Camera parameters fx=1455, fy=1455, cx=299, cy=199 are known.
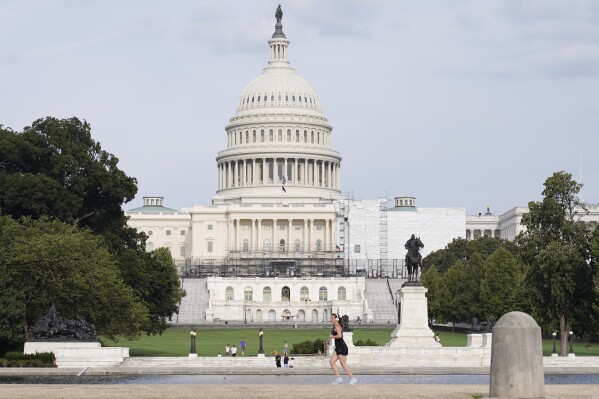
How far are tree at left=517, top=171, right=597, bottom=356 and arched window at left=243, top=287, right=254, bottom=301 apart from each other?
8469cm

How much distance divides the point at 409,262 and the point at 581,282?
12.0 metres

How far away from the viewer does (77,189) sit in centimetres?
8006

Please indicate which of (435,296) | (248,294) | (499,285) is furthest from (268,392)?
(248,294)

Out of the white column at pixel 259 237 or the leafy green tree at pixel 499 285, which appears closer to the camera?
the leafy green tree at pixel 499 285

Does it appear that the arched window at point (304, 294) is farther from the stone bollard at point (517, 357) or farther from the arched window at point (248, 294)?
the stone bollard at point (517, 357)

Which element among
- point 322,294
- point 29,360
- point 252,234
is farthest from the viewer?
point 252,234

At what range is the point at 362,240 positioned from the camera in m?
198

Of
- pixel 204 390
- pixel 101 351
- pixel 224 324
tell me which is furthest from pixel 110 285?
pixel 224 324

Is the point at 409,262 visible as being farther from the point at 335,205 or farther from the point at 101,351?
the point at 335,205

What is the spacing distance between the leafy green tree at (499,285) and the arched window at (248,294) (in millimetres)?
57266

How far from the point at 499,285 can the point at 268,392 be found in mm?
72049

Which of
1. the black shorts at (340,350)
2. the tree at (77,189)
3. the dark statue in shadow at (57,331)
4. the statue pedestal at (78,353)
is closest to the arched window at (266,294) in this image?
the tree at (77,189)

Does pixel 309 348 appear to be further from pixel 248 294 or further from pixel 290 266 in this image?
pixel 290 266

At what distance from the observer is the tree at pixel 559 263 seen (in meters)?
73.2
